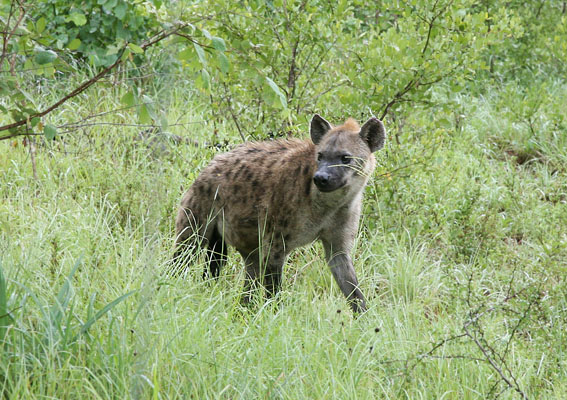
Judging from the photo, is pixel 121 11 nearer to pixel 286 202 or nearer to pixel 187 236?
pixel 187 236

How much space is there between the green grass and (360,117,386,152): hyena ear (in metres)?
0.81

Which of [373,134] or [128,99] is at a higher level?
[128,99]

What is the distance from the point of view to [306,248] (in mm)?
5305

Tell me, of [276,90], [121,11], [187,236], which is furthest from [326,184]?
[121,11]

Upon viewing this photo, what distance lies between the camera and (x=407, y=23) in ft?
18.4

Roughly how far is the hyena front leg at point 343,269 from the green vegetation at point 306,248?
5.4 inches

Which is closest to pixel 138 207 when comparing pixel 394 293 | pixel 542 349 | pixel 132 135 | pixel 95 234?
pixel 95 234

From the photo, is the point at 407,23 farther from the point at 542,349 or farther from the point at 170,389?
the point at 170,389

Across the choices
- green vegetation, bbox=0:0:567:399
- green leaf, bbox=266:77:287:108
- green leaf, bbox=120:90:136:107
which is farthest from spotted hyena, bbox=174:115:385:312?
green leaf, bbox=120:90:136:107

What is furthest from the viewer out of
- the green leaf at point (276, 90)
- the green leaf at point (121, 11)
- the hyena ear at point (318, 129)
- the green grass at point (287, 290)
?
the green leaf at point (121, 11)

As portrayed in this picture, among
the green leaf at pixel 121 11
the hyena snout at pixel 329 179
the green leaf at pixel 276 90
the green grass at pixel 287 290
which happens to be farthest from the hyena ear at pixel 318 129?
the green leaf at pixel 121 11

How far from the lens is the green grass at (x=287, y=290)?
304 centimetres

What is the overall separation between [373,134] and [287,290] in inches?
Answer: 42.3

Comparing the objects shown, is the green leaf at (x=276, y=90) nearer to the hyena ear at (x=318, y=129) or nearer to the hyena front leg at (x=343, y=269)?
the hyena ear at (x=318, y=129)
